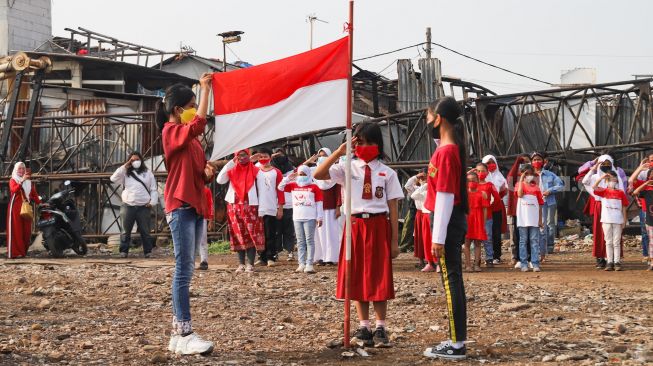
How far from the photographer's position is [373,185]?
7.62m

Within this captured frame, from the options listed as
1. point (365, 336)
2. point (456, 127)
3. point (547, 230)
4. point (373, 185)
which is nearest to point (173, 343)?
point (365, 336)

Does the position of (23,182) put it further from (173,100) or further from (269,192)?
(173,100)

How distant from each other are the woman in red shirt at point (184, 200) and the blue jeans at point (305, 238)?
23.7 ft

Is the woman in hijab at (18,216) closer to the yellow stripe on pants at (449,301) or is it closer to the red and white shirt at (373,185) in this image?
the red and white shirt at (373,185)

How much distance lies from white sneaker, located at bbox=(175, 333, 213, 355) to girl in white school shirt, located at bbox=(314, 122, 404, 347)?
44.5 inches

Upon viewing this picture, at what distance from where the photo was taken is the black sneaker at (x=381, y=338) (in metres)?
7.49

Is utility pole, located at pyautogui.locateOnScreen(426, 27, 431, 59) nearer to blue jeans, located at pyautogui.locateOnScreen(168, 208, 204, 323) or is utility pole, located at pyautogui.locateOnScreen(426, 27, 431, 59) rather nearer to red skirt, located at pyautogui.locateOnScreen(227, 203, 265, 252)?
red skirt, located at pyautogui.locateOnScreen(227, 203, 265, 252)

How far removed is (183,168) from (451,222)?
2.05 m

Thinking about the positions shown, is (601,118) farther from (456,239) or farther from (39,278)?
(456,239)

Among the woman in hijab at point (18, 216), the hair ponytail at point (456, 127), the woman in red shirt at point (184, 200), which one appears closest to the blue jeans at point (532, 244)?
the hair ponytail at point (456, 127)

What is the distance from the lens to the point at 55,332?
329 inches

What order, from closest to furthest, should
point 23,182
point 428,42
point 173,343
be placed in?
point 173,343, point 23,182, point 428,42

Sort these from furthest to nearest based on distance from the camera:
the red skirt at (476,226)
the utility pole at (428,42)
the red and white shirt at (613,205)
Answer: the utility pole at (428,42), the red and white shirt at (613,205), the red skirt at (476,226)

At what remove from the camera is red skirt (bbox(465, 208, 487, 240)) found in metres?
14.7
